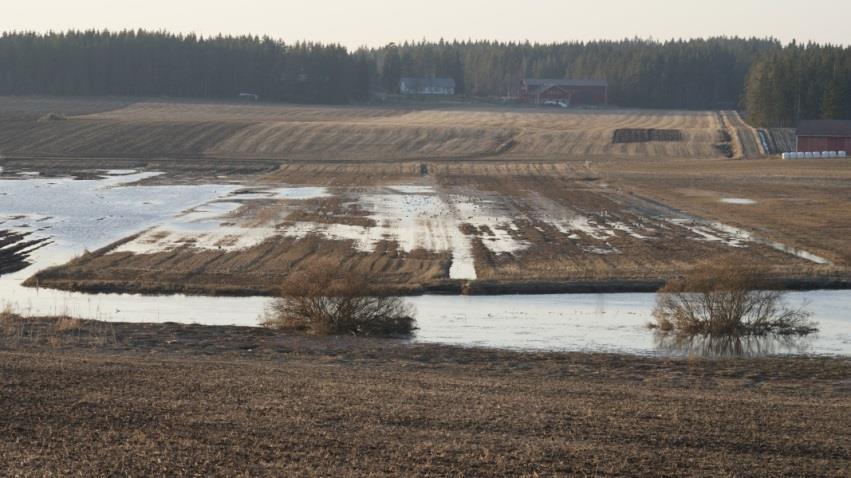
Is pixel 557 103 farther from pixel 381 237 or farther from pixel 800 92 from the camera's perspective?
pixel 381 237

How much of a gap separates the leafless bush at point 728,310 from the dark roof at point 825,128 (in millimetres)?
74550

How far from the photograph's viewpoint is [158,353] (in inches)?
1021

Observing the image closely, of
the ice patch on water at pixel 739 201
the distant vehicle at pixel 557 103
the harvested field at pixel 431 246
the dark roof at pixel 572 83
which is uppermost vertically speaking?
the dark roof at pixel 572 83

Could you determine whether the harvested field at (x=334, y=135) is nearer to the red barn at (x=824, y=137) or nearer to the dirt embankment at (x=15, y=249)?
the red barn at (x=824, y=137)

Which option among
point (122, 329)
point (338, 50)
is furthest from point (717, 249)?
point (338, 50)

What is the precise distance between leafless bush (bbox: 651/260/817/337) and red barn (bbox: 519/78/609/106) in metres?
152

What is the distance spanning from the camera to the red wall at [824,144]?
99.8 m

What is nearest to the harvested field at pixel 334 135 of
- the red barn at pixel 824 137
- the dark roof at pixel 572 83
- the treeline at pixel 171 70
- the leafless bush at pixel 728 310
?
the red barn at pixel 824 137

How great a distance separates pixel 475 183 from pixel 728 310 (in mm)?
47485

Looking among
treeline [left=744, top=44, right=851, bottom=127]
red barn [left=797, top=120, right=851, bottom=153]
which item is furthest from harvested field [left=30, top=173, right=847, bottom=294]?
treeline [left=744, top=44, right=851, bottom=127]

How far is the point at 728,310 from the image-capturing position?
29859 mm

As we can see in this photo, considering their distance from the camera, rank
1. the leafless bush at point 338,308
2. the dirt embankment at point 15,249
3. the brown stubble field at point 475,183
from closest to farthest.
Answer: the leafless bush at point 338,308, the brown stubble field at point 475,183, the dirt embankment at point 15,249

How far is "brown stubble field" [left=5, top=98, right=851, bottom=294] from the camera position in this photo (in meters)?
39.5

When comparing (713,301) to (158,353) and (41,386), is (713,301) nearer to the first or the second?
(158,353)
